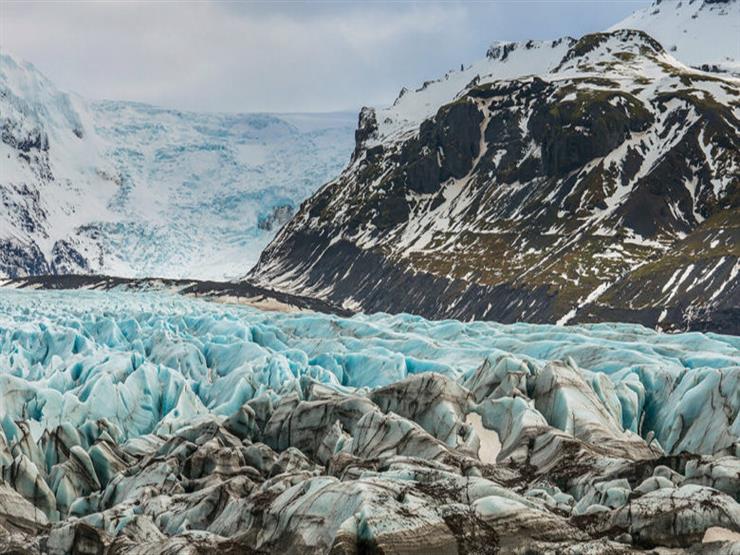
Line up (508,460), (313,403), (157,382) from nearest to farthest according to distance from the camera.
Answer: (508,460), (313,403), (157,382)

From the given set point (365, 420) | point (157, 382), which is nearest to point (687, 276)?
point (157, 382)

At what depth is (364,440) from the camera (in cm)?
3638

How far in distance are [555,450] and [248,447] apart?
10.9 meters

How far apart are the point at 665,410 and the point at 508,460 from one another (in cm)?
1181

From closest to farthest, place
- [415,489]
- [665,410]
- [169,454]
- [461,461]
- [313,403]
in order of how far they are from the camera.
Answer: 1. [415,489]
2. [461,461]
3. [169,454]
4. [313,403]
5. [665,410]

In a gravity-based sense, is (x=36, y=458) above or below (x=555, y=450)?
below

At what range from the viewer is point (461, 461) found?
3192 cm

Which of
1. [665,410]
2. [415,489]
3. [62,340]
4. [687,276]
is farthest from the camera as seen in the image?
[687,276]

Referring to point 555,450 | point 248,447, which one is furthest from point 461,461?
point 248,447

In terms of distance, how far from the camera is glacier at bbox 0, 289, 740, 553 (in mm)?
23016

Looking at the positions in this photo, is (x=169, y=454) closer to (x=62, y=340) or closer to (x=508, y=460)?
(x=508, y=460)

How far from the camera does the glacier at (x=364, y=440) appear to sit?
23.0m

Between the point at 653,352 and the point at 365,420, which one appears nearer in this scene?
the point at 365,420

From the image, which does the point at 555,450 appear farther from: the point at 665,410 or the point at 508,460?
the point at 665,410
